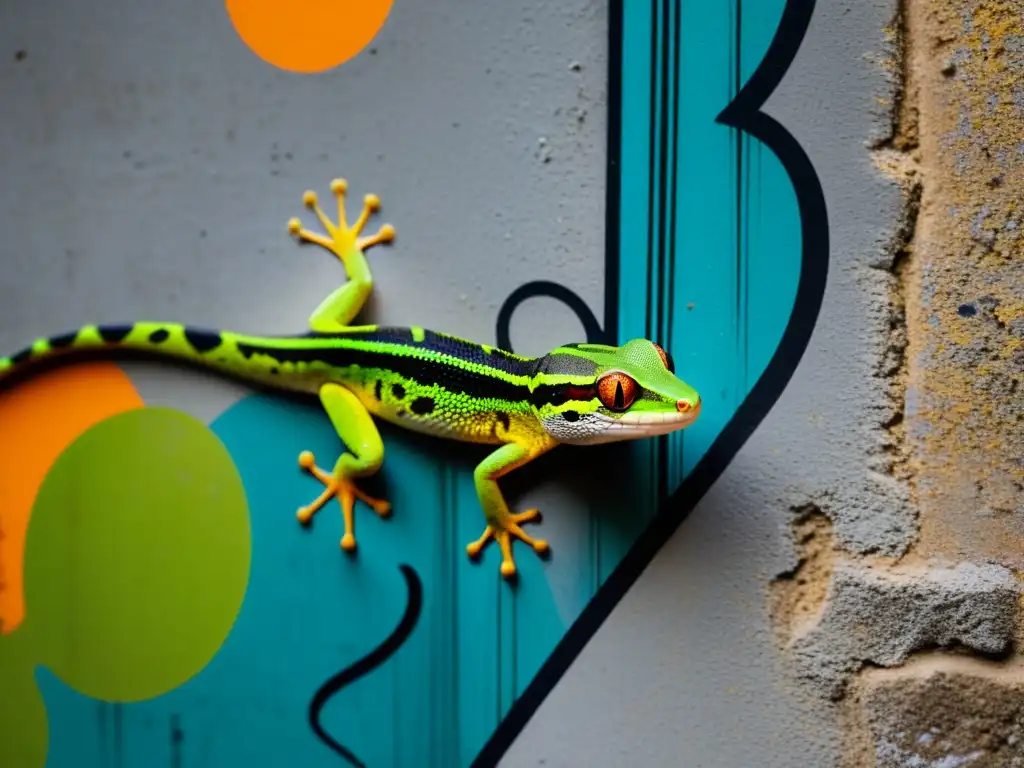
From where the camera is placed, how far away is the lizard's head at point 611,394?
1.32m

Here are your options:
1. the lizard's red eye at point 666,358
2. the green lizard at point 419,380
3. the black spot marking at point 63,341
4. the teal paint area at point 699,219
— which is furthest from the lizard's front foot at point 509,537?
the black spot marking at point 63,341

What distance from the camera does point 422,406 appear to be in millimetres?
1509

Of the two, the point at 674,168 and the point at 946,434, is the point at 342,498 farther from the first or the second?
the point at 946,434

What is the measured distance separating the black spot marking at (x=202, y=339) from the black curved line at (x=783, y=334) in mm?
992

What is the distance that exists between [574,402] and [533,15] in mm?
867

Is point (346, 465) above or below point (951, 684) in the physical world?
above

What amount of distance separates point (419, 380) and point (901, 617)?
1.05m

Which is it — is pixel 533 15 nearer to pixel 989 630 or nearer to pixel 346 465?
pixel 346 465

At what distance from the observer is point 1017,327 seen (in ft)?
4.75

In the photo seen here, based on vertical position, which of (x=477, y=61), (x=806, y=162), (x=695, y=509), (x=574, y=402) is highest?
(x=477, y=61)

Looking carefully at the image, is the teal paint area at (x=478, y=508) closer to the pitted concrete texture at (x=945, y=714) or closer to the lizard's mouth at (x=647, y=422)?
the lizard's mouth at (x=647, y=422)

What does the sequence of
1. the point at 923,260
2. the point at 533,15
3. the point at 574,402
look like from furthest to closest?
1. the point at 533,15
2. the point at 923,260
3. the point at 574,402

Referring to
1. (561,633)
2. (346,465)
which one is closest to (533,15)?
(346,465)

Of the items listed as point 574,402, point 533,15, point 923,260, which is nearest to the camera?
point 574,402
